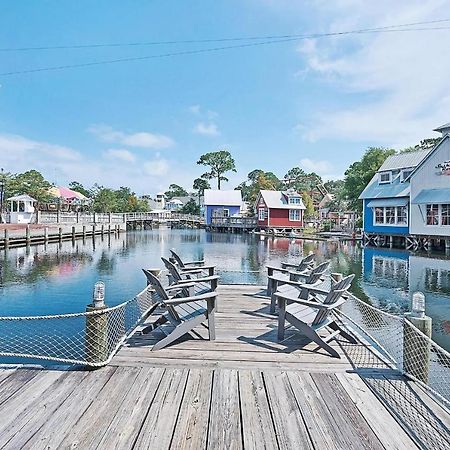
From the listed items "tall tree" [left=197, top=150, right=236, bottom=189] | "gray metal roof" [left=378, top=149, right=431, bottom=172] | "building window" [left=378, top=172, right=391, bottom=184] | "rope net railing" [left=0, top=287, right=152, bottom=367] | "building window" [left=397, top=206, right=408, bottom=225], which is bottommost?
"rope net railing" [left=0, top=287, right=152, bottom=367]

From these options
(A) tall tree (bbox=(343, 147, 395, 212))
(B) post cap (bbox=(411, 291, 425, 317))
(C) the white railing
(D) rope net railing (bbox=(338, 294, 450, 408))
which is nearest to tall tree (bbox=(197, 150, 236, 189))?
(C) the white railing

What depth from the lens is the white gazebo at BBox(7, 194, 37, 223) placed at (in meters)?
36.2

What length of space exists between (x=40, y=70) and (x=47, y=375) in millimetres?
12412

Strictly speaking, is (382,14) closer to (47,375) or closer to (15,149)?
(47,375)

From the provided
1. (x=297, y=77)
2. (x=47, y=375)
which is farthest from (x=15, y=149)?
(x=47, y=375)

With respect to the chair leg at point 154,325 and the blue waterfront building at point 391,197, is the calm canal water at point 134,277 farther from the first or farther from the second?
the blue waterfront building at point 391,197

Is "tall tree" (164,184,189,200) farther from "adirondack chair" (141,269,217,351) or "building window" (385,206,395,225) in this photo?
"adirondack chair" (141,269,217,351)

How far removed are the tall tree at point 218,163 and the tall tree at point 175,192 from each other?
2708 centimetres

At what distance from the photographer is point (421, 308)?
3.47 m

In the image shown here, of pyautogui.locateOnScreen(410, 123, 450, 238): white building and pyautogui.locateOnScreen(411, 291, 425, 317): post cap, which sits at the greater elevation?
pyautogui.locateOnScreen(410, 123, 450, 238): white building

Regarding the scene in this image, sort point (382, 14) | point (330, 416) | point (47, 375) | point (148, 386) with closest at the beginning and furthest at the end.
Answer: point (330, 416) < point (148, 386) < point (47, 375) < point (382, 14)

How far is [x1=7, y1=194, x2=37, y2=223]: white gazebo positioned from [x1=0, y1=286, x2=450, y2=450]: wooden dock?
37.4 m

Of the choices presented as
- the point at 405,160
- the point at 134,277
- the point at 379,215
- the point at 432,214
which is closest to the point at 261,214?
the point at 379,215

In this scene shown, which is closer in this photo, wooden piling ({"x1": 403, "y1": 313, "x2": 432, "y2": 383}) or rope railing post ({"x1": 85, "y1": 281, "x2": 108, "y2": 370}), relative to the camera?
wooden piling ({"x1": 403, "y1": 313, "x2": 432, "y2": 383})
